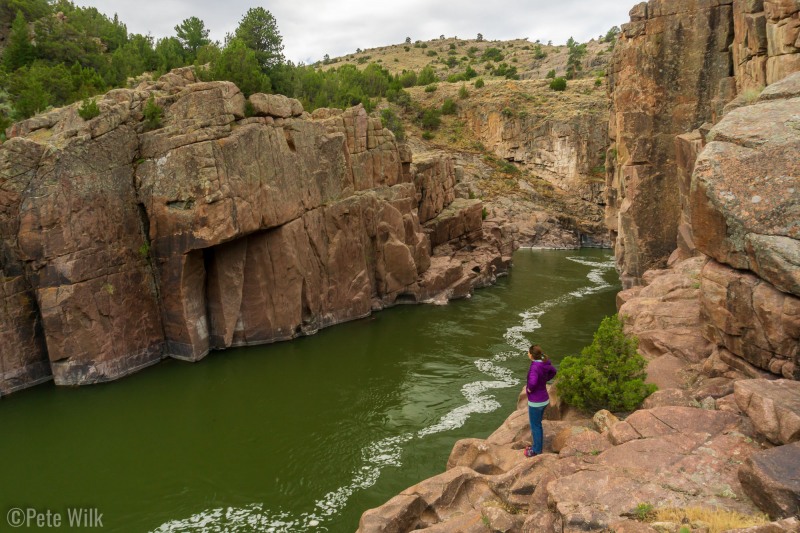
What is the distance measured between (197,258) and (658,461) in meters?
24.5

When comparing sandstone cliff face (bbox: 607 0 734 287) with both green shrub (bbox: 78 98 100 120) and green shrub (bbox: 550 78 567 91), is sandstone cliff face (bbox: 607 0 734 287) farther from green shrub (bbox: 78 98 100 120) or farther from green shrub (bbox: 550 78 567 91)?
green shrub (bbox: 550 78 567 91)

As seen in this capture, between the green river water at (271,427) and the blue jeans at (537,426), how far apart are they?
5670 millimetres

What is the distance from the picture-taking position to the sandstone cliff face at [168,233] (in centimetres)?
2333

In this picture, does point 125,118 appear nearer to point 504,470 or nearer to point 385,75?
point 504,470

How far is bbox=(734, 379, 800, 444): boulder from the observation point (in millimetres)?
7898

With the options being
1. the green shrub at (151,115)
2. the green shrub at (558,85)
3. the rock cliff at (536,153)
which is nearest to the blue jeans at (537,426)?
the green shrub at (151,115)

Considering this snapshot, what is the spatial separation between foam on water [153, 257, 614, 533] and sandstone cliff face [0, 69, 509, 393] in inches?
487

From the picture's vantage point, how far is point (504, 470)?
1179cm

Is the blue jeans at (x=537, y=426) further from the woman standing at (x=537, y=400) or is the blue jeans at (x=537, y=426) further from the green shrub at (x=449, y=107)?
the green shrub at (x=449, y=107)

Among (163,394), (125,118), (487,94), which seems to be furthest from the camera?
(487,94)

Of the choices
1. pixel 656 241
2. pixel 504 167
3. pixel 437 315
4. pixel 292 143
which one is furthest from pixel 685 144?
pixel 504 167

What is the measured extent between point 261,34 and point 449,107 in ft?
160

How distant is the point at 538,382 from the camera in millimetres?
11836

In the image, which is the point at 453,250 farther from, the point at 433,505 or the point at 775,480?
the point at 775,480
